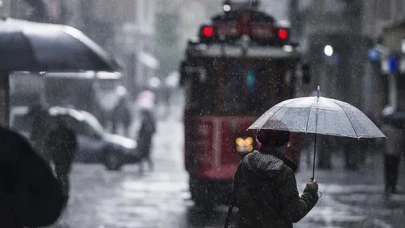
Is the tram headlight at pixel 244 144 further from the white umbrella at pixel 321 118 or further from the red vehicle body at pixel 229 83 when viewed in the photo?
the white umbrella at pixel 321 118

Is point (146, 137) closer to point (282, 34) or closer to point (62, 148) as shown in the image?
point (282, 34)

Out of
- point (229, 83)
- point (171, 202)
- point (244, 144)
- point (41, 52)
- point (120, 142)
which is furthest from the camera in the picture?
point (120, 142)

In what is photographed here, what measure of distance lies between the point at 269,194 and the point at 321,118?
95 cm

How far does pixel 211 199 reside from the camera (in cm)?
1869

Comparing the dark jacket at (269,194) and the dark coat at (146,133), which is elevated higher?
the dark jacket at (269,194)

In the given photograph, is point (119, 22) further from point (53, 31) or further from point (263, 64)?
point (53, 31)

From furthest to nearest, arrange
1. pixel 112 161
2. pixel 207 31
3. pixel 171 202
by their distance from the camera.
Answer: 1. pixel 112 161
2. pixel 171 202
3. pixel 207 31

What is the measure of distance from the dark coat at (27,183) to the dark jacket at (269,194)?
218 cm

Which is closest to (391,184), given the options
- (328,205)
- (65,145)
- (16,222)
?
(328,205)

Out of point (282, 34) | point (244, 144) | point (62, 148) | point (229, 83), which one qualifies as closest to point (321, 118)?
point (62, 148)

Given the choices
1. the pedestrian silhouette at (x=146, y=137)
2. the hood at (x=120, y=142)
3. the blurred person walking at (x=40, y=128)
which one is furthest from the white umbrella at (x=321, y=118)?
the hood at (x=120, y=142)

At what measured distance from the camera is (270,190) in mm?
6637

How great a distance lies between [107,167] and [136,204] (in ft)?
31.8

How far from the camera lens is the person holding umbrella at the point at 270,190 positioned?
6.59 metres
